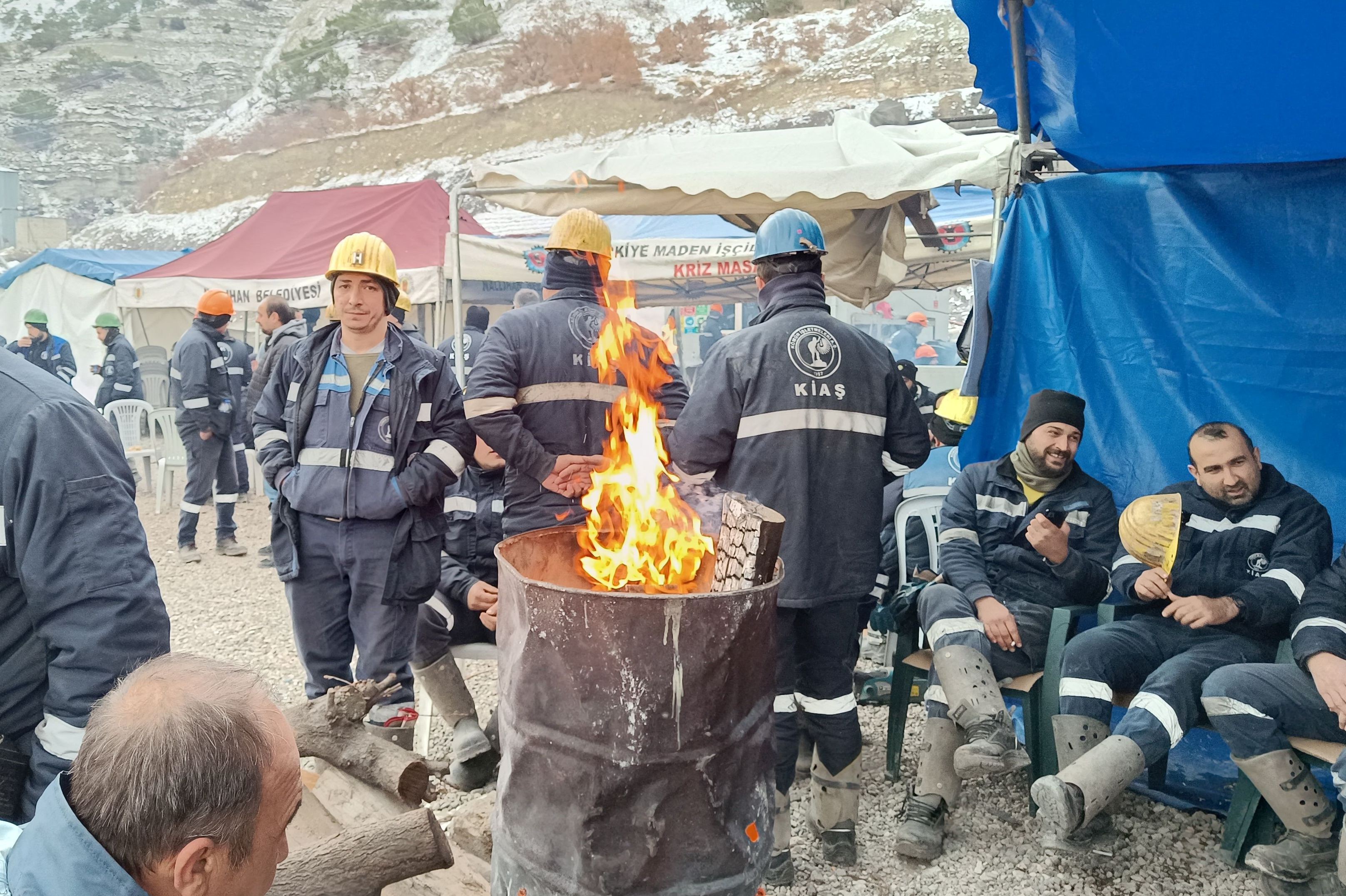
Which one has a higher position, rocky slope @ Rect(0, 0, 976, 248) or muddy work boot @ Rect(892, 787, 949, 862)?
rocky slope @ Rect(0, 0, 976, 248)

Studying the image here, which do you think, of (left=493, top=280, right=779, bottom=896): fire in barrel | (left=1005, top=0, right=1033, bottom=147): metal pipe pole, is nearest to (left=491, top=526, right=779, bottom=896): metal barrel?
(left=493, top=280, right=779, bottom=896): fire in barrel

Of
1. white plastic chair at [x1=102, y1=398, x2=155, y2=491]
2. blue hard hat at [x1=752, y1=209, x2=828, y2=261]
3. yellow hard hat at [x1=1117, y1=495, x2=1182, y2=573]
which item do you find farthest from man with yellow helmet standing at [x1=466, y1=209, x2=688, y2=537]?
white plastic chair at [x1=102, y1=398, x2=155, y2=491]

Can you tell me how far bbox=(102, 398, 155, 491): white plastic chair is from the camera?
36.4ft

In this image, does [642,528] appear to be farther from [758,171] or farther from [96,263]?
[96,263]

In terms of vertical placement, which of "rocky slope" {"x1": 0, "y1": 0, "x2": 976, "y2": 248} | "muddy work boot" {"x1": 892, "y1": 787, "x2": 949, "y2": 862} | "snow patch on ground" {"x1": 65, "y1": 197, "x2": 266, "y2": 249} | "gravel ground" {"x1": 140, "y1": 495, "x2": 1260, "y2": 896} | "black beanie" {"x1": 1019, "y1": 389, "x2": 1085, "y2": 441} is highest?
"rocky slope" {"x1": 0, "y1": 0, "x2": 976, "y2": 248}

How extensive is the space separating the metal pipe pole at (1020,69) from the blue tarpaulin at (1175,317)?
17.7 inches

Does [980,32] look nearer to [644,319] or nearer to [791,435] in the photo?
[791,435]

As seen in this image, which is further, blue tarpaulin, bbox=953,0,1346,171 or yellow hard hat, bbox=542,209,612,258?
yellow hard hat, bbox=542,209,612,258

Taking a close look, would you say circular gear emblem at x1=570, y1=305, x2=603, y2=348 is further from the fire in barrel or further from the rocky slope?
the rocky slope

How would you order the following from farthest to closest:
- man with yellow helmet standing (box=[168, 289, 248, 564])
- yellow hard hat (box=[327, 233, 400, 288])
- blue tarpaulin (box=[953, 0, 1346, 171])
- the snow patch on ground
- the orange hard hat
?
the snow patch on ground
the orange hard hat
man with yellow helmet standing (box=[168, 289, 248, 564])
yellow hard hat (box=[327, 233, 400, 288])
blue tarpaulin (box=[953, 0, 1346, 171])

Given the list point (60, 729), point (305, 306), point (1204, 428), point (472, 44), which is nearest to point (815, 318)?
point (1204, 428)

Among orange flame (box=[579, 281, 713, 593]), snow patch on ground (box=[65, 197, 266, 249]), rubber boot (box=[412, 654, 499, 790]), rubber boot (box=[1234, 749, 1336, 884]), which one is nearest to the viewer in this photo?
orange flame (box=[579, 281, 713, 593])

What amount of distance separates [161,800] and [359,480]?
8.76 ft

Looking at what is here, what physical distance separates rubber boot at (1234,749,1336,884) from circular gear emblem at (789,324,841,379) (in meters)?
1.93
